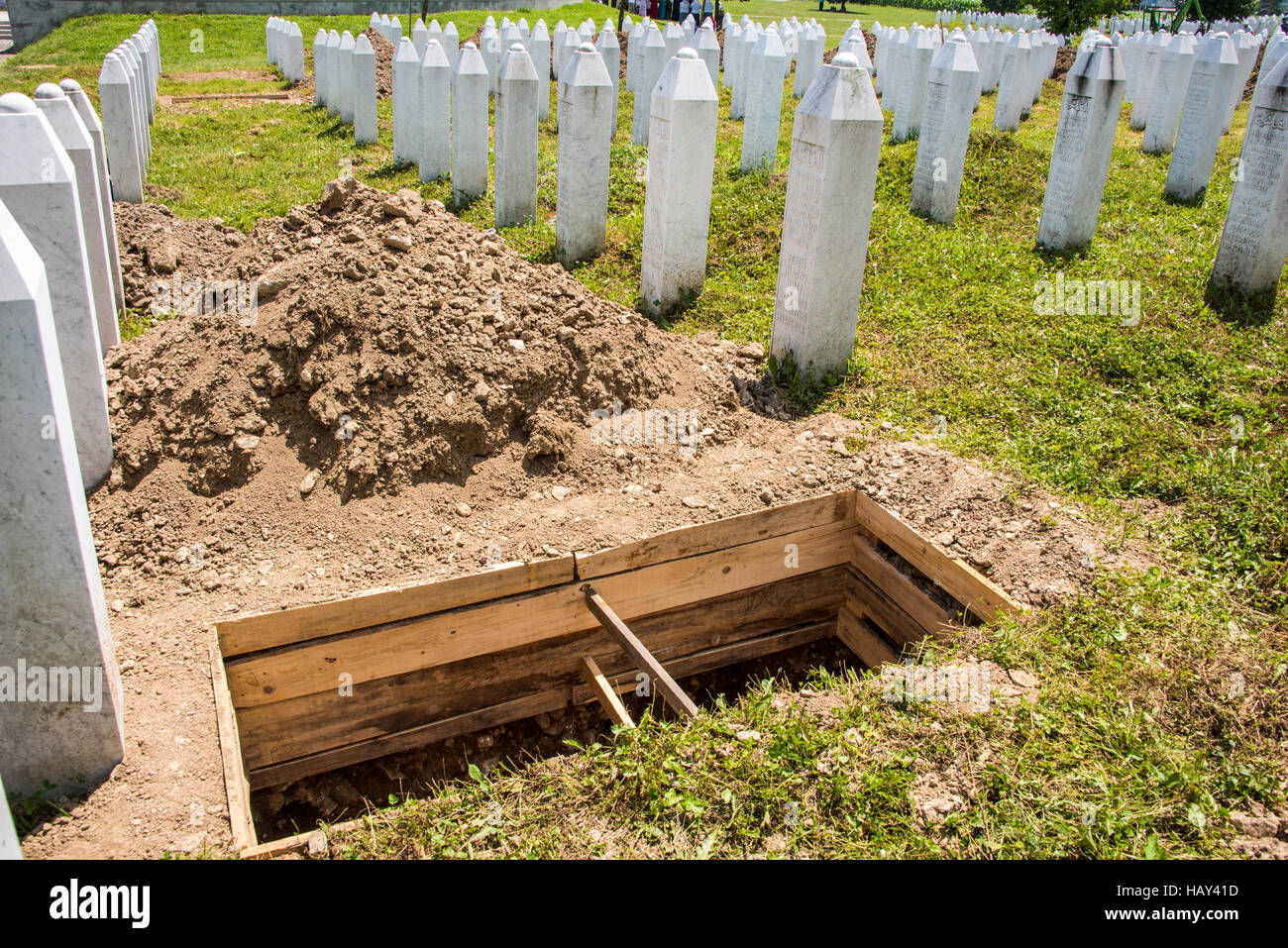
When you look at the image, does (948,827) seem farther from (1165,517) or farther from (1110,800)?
(1165,517)

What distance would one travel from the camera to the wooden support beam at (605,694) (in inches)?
169

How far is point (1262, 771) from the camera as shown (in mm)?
3570

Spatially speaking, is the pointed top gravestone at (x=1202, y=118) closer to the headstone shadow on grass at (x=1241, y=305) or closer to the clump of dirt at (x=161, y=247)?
the headstone shadow on grass at (x=1241, y=305)

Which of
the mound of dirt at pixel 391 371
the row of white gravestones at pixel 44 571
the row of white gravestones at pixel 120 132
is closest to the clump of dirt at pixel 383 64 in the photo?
the row of white gravestones at pixel 120 132

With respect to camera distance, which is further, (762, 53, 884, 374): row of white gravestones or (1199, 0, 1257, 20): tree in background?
(1199, 0, 1257, 20): tree in background

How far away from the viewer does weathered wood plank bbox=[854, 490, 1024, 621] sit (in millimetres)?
4695

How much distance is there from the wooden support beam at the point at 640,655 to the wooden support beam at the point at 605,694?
20 centimetres

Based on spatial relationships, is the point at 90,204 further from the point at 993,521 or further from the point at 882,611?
the point at 993,521

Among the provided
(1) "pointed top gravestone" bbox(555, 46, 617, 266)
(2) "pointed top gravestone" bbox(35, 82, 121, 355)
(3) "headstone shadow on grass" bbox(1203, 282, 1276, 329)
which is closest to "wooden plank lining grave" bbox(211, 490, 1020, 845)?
(2) "pointed top gravestone" bbox(35, 82, 121, 355)

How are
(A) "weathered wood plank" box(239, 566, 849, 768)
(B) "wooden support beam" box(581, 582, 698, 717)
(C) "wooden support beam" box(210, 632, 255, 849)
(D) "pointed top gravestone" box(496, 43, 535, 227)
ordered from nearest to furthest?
(C) "wooden support beam" box(210, 632, 255, 849) → (B) "wooden support beam" box(581, 582, 698, 717) → (A) "weathered wood plank" box(239, 566, 849, 768) → (D) "pointed top gravestone" box(496, 43, 535, 227)

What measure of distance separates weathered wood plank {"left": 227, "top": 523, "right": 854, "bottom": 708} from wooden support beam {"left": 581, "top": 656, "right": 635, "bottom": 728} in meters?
0.24

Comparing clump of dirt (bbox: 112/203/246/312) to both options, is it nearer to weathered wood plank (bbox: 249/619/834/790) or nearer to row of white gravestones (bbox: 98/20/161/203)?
row of white gravestones (bbox: 98/20/161/203)

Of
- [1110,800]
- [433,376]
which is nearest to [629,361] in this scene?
[433,376]

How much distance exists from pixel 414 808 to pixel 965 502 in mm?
3474
